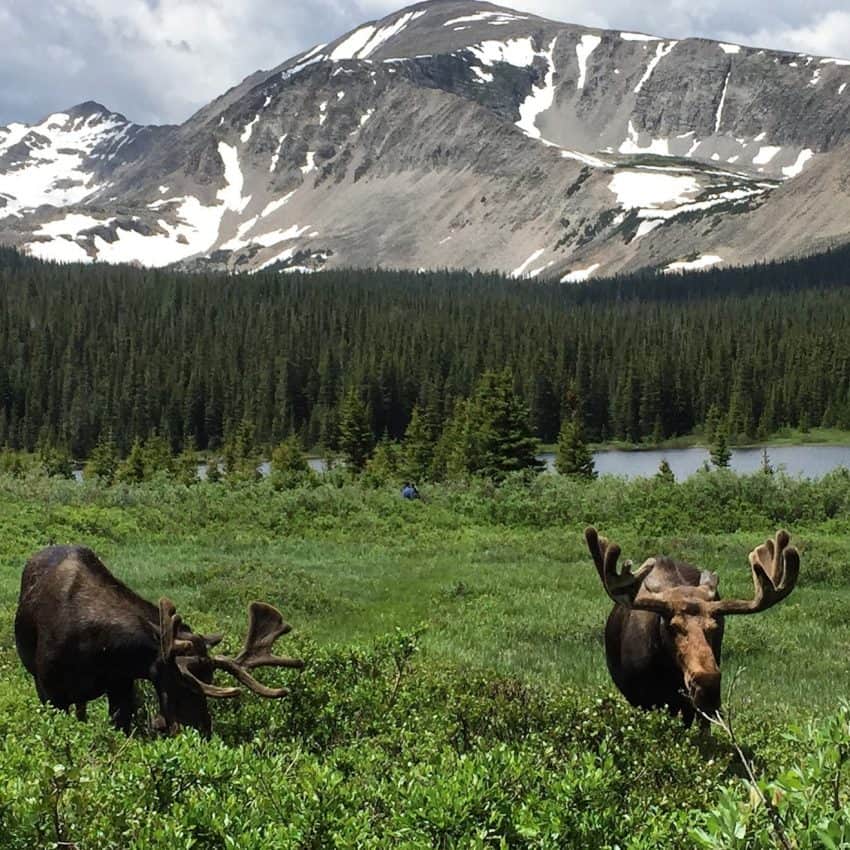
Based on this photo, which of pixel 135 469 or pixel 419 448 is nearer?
pixel 135 469

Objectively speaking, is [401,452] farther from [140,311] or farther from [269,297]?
[269,297]

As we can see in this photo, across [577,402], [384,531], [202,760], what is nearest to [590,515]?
[384,531]

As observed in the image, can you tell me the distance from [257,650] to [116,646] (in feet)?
4.64

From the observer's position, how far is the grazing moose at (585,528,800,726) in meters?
7.67

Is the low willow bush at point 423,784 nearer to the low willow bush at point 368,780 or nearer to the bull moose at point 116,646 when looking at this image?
→ the low willow bush at point 368,780

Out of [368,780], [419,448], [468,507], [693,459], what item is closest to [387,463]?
[419,448]

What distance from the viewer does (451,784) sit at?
5.27m

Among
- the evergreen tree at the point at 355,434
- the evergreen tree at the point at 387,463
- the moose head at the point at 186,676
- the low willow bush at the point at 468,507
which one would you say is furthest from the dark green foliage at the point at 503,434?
the moose head at the point at 186,676

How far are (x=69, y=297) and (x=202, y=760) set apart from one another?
14733 centimetres

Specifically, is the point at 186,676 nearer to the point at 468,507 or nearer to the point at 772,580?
the point at 772,580

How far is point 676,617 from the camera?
7973mm

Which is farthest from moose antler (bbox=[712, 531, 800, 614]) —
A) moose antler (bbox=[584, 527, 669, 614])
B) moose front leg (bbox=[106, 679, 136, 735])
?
moose front leg (bbox=[106, 679, 136, 735])

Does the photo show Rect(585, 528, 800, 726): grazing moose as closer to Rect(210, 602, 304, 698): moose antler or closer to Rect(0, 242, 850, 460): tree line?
Rect(210, 602, 304, 698): moose antler

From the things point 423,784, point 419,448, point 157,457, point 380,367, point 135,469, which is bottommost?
point 157,457
